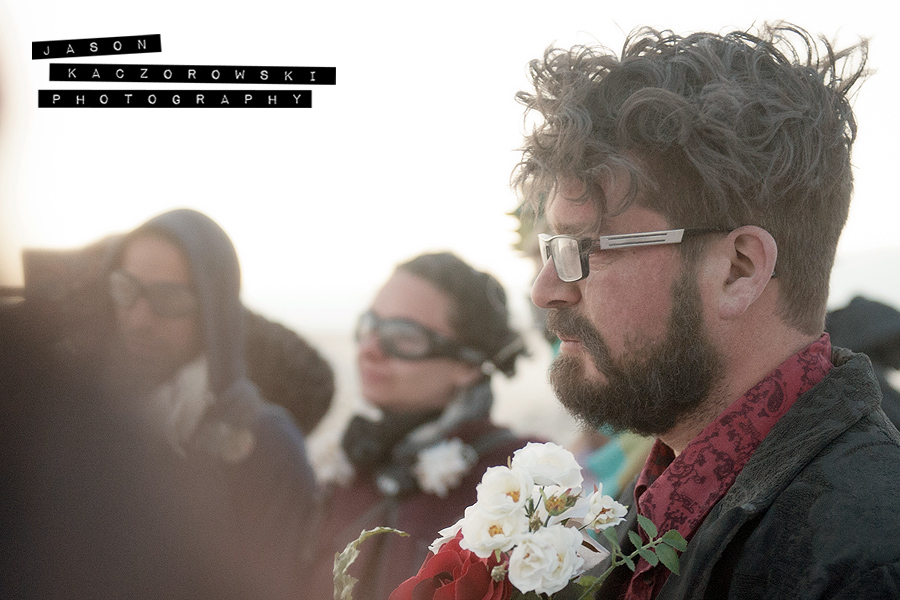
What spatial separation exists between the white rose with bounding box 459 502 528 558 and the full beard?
451mm

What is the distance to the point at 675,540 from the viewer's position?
1346 millimetres

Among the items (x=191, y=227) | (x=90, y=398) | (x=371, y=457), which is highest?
(x=191, y=227)

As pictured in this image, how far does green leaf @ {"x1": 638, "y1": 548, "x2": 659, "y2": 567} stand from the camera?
132cm

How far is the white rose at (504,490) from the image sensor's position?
1.32 m

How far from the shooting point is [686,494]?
4.96 ft

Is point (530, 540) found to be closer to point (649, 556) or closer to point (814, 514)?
point (649, 556)

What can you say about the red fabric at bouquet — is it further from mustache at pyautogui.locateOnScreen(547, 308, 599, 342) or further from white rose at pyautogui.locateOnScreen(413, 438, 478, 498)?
white rose at pyautogui.locateOnScreen(413, 438, 478, 498)

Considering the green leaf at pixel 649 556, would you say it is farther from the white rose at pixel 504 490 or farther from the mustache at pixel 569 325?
the mustache at pixel 569 325

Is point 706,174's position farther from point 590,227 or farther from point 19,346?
point 19,346

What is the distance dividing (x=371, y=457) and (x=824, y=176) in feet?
9.25

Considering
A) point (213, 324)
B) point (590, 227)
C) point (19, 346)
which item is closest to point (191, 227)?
point (213, 324)

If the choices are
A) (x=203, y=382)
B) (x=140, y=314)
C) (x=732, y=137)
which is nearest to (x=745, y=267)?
(x=732, y=137)

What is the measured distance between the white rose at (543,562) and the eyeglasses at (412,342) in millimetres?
2649

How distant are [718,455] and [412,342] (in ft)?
8.31
